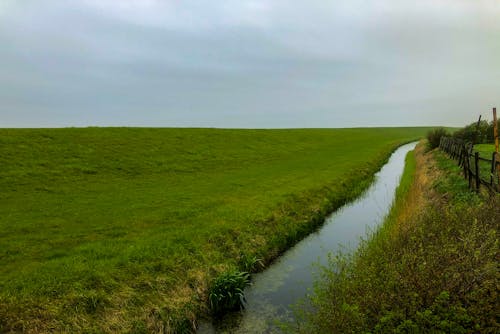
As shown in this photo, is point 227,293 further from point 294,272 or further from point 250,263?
point 294,272

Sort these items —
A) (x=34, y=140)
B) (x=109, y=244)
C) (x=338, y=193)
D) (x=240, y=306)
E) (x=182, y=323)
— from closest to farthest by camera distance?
(x=182, y=323) → (x=240, y=306) → (x=109, y=244) → (x=338, y=193) → (x=34, y=140)

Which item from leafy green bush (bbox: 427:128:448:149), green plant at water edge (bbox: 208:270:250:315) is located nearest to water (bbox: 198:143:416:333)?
green plant at water edge (bbox: 208:270:250:315)

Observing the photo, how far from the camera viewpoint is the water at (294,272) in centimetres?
964

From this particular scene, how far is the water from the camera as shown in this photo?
9641mm

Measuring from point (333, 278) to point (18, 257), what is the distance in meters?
10.3

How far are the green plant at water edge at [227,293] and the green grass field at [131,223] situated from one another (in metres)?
0.35

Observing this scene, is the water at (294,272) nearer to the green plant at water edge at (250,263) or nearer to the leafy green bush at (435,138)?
the green plant at water edge at (250,263)

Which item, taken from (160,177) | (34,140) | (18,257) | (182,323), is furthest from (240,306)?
(34,140)

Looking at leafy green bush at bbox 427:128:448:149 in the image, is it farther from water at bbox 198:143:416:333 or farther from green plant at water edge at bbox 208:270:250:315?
green plant at water edge at bbox 208:270:250:315

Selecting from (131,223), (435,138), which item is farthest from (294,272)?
(435,138)

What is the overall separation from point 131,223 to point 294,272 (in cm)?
742

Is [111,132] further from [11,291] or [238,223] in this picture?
[11,291]

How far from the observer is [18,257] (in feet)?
39.0

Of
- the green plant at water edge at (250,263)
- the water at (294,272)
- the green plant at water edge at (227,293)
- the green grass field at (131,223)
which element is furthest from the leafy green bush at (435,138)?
the green plant at water edge at (227,293)
